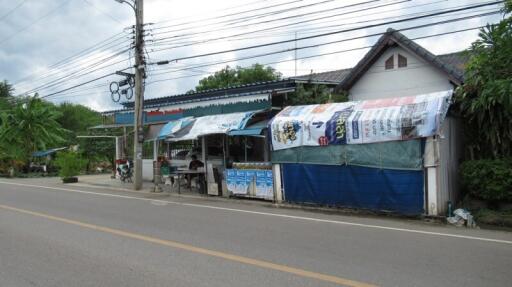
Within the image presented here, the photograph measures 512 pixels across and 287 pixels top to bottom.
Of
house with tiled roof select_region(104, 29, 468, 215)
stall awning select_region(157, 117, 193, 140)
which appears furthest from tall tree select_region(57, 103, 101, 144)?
stall awning select_region(157, 117, 193, 140)

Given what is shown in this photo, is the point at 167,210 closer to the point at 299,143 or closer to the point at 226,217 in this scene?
the point at 226,217

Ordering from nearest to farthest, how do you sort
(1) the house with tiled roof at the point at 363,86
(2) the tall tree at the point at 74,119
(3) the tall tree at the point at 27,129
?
(1) the house with tiled roof at the point at 363,86 → (3) the tall tree at the point at 27,129 → (2) the tall tree at the point at 74,119

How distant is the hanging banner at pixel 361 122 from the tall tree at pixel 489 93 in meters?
0.73

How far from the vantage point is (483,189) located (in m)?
11.5

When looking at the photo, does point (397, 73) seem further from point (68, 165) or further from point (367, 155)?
point (68, 165)

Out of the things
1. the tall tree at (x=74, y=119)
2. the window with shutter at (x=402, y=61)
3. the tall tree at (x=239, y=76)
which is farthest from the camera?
the tall tree at (x=74, y=119)

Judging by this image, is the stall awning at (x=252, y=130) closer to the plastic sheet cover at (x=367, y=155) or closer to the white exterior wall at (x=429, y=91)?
the plastic sheet cover at (x=367, y=155)

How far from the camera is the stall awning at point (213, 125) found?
647 inches

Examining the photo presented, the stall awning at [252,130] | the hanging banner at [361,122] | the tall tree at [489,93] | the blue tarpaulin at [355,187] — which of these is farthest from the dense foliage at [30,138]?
the tall tree at [489,93]

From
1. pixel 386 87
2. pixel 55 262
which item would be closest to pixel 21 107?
pixel 386 87

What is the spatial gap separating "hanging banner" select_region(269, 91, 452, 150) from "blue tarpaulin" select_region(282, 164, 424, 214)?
774mm

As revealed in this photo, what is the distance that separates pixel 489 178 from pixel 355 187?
126 inches

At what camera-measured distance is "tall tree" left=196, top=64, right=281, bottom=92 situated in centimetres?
4147

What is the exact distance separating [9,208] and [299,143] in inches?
334
